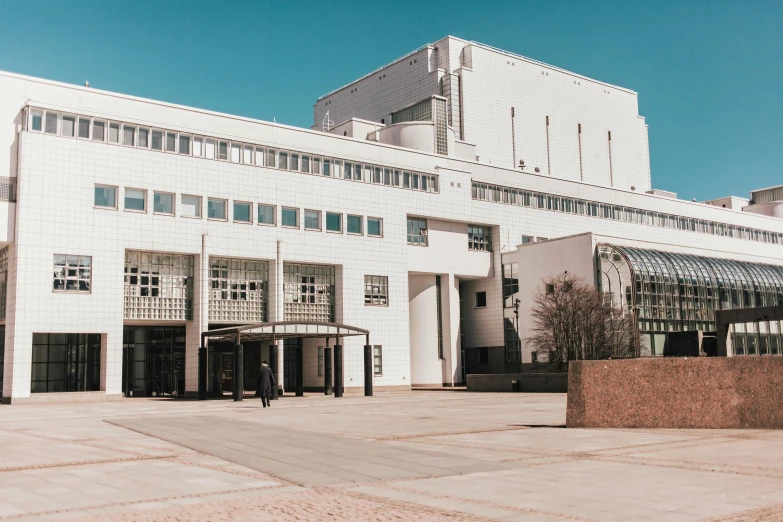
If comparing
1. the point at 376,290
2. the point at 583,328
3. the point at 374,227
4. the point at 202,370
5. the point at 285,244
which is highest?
the point at 374,227

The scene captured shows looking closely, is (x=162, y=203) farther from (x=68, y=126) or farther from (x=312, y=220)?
(x=312, y=220)

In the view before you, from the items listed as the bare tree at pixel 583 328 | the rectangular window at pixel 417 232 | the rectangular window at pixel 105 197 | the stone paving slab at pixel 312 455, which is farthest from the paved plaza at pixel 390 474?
the rectangular window at pixel 417 232

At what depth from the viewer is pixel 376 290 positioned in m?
54.4

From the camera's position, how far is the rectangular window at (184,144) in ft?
153

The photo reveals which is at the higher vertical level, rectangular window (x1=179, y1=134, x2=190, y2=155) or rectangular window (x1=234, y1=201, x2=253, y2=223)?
rectangular window (x1=179, y1=134, x2=190, y2=155)

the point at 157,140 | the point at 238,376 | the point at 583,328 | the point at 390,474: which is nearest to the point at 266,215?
the point at 157,140

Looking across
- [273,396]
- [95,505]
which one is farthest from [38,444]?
[273,396]

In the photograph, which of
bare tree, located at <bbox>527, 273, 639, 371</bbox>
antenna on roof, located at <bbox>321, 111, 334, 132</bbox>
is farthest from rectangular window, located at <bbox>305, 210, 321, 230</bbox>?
antenna on roof, located at <bbox>321, 111, 334, 132</bbox>

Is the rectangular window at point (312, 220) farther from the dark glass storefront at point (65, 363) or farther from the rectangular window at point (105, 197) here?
the dark glass storefront at point (65, 363)

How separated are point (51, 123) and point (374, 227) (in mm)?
21534

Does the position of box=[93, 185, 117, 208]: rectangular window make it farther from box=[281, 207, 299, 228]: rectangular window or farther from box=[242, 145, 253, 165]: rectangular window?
box=[281, 207, 299, 228]: rectangular window

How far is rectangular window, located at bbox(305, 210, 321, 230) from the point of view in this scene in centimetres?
5125

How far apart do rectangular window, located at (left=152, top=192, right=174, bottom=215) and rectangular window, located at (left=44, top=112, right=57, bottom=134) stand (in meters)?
6.18

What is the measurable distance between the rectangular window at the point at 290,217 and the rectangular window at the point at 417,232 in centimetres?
999
